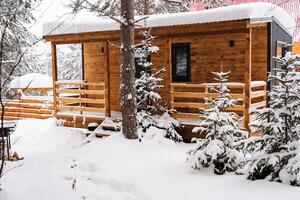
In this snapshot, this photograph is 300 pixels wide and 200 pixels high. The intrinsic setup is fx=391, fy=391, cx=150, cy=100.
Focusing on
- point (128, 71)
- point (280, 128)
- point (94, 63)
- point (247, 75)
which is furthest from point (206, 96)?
point (94, 63)

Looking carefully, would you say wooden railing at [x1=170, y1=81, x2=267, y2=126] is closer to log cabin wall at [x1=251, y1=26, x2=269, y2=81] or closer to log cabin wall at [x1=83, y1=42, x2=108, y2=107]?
log cabin wall at [x1=251, y1=26, x2=269, y2=81]

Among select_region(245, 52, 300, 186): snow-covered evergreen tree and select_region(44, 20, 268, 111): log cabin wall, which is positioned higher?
select_region(44, 20, 268, 111): log cabin wall

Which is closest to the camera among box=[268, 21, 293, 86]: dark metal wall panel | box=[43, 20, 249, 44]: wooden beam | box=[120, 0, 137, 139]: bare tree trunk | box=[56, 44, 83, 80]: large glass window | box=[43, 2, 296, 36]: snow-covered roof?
box=[120, 0, 137, 139]: bare tree trunk

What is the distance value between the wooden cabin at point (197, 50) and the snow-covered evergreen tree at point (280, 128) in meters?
3.33

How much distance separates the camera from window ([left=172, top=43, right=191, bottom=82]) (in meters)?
13.3

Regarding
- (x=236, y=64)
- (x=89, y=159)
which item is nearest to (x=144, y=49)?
(x=236, y=64)

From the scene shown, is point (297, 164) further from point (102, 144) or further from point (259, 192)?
point (102, 144)

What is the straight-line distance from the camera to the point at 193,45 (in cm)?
1320

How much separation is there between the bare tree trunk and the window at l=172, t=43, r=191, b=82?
3.65 m

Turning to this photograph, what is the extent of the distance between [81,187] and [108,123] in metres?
6.07

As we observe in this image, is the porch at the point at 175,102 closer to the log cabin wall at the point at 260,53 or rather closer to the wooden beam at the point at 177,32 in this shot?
the log cabin wall at the point at 260,53

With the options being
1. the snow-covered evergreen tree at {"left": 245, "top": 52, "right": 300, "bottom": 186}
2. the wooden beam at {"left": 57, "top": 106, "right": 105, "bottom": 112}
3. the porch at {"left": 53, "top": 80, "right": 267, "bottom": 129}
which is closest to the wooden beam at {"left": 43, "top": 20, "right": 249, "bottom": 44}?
the porch at {"left": 53, "top": 80, "right": 267, "bottom": 129}

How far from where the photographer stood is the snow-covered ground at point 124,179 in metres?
6.32

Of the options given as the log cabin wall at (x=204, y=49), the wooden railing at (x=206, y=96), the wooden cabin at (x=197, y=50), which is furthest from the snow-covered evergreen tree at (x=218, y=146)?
the log cabin wall at (x=204, y=49)
